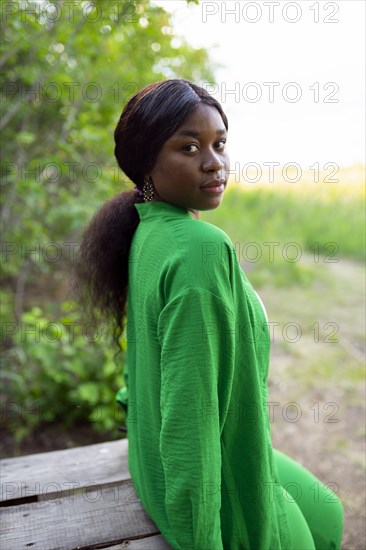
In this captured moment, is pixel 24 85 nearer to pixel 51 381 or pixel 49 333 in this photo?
pixel 49 333

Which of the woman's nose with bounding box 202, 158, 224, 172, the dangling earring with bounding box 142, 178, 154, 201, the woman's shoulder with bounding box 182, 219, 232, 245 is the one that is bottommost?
the woman's shoulder with bounding box 182, 219, 232, 245

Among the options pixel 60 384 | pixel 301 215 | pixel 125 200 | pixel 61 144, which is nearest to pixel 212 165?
pixel 125 200

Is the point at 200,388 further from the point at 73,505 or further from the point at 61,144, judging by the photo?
the point at 61,144

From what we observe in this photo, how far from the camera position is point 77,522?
4.60 ft

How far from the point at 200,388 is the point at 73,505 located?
72cm

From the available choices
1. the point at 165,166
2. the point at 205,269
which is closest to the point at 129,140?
the point at 165,166

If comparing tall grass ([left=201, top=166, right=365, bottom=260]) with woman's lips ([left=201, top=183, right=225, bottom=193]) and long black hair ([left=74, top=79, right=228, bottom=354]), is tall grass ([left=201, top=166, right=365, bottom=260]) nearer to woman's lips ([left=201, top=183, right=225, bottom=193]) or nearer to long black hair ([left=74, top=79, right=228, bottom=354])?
long black hair ([left=74, top=79, right=228, bottom=354])

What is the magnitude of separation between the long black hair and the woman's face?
0.07ft

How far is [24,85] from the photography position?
2.99 meters

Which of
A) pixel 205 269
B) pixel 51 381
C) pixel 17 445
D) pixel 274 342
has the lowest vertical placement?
pixel 274 342

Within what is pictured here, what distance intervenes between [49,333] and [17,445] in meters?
0.60

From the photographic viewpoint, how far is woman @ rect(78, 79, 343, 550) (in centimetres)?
100

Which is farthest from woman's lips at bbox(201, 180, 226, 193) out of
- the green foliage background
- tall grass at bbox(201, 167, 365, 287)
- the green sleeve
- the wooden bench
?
tall grass at bbox(201, 167, 365, 287)

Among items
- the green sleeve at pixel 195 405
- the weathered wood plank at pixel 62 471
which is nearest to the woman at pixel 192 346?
the green sleeve at pixel 195 405
